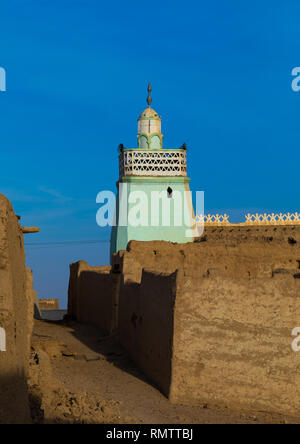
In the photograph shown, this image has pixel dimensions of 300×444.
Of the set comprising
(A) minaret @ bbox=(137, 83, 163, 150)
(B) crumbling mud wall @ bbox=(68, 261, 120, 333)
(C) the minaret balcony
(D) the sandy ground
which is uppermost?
(A) minaret @ bbox=(137, 83, 163, 150)

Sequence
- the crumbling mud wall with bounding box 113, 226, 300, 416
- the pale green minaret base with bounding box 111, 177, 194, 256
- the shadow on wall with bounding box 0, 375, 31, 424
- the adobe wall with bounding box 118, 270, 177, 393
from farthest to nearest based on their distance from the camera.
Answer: the pale green minaret base with bounding box 111, 177, 194, 256
the adobe wall with bounding box 118, 270, 177, 393
the crumbling mud wall with bounding box 113, 226, 300, 416
the shadow on wall with bounding box 0, 375, 31, 424

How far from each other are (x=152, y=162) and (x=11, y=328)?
22.4 meters

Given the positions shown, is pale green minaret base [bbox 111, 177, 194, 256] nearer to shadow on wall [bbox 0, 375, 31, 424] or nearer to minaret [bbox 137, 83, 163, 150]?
minaret [bbox 137, 83, 163, 150]

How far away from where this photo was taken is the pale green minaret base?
27.1 m

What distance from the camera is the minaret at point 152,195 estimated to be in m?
27.1

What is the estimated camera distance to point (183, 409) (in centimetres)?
1015

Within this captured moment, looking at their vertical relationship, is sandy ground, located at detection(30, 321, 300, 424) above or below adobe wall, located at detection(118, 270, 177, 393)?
below

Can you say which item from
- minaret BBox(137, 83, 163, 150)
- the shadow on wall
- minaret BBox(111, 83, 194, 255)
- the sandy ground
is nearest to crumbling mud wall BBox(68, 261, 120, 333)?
the sandy ground

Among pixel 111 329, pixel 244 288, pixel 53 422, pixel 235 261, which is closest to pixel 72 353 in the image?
pixel 111 329

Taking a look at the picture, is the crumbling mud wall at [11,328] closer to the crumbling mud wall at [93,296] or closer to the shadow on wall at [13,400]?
the shadow on wall at [13,400]

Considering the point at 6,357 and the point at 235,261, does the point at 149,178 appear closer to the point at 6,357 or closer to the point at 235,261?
the point at 235,261

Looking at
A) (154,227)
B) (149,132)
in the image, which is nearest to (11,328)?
(154,227)

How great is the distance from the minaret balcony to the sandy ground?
44.4ft

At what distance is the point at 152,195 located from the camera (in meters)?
27.4
